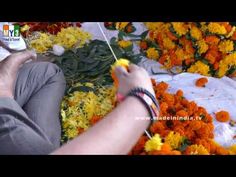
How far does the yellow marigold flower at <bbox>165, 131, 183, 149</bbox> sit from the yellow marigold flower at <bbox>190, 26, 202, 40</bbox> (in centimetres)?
47

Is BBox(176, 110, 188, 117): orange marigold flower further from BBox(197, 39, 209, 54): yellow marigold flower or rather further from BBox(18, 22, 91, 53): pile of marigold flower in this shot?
BBox(18, 22, 91, 53): pile of marigold flower

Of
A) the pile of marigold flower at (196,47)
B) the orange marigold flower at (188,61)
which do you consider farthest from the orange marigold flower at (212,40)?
the orange marigold flower at (188,61)

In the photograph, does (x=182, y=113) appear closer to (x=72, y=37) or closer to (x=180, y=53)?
(x=180, y=53)

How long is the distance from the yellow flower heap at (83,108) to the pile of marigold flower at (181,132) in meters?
0.21

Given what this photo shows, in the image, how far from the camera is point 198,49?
1.88 meters

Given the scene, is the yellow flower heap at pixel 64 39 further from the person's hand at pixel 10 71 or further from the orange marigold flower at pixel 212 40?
the orange marigold flower at pixel 212 40

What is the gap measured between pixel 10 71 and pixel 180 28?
693mm

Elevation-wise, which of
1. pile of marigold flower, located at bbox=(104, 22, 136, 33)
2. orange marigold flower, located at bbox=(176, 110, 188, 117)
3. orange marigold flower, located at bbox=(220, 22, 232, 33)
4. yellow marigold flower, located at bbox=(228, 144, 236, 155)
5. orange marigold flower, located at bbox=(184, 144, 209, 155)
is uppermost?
orange marigold flower, located at bbox=(220, 22, 232, 33)

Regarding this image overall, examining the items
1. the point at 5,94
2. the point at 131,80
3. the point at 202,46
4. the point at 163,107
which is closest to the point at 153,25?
the point at 202,46

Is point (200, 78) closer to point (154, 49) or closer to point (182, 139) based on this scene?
point (154, 49)

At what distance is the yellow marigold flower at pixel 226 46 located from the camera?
1.83 m

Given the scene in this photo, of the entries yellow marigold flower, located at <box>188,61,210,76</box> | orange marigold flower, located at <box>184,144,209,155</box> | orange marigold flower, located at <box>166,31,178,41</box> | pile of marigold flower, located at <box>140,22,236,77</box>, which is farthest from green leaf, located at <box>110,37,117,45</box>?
orange marigold flower, located at <box>184,144,209,155</box>

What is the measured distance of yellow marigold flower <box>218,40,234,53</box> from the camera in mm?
1832
